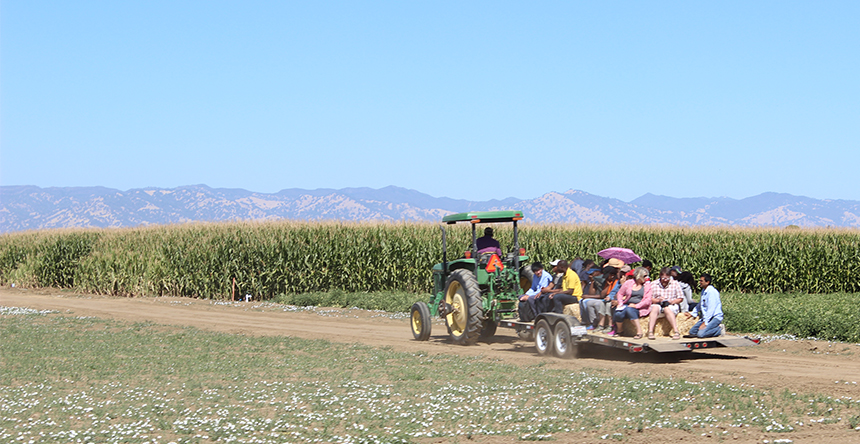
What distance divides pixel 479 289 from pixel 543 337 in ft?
5.56

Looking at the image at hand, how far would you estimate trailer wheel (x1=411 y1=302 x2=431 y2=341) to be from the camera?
15.5 metres

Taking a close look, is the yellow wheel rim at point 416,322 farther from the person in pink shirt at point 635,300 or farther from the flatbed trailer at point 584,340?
the person in pink shirt at point 635,300

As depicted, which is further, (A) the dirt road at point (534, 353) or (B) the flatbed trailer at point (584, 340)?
(B) the flatbed trailer at point (584, 340)

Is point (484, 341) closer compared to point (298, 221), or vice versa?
point (484, 341)

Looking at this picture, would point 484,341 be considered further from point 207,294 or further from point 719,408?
point 207,294

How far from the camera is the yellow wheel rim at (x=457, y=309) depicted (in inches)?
571

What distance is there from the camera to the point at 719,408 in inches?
338

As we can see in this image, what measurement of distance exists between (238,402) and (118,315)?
15272 millimetres

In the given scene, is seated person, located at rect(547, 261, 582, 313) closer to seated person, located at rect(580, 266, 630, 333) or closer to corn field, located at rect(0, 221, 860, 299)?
seated person, located at rect(580, 266, 630, 333)

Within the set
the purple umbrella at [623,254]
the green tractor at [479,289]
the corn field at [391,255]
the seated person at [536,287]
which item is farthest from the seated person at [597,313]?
the corn field at [391,255]

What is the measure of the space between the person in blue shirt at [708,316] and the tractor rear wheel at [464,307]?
12.3ft

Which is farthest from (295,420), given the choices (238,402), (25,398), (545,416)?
(25,398)

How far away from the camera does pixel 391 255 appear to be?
27.4 m

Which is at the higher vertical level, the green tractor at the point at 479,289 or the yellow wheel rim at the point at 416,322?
the green tractor at the point at 479,289
